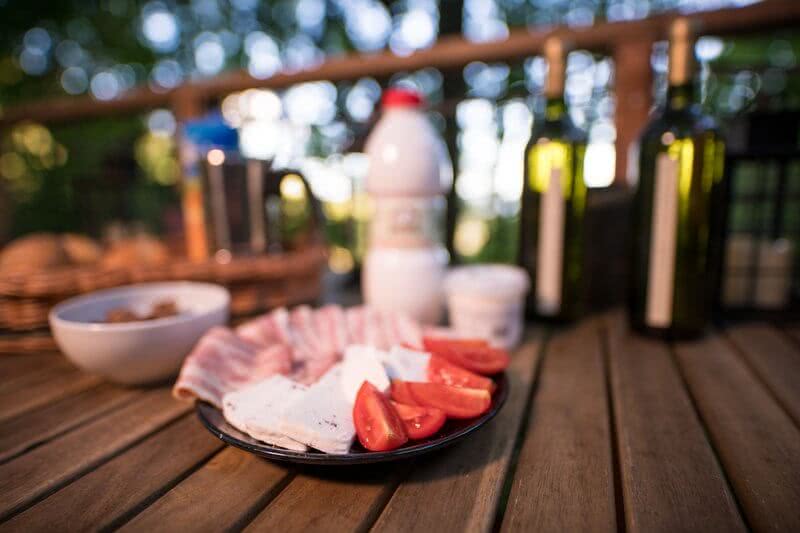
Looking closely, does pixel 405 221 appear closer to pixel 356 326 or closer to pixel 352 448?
pixel 356 326

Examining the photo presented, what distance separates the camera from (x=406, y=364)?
59 centimetres

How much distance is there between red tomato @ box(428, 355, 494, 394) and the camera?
562mm

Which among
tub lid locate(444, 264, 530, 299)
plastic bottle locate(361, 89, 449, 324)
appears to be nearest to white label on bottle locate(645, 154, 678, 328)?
tub lid locate(444, 264, 530, 299)

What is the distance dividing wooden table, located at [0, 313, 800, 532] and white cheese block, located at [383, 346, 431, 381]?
3.7 inches

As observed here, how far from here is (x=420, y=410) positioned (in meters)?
0.51

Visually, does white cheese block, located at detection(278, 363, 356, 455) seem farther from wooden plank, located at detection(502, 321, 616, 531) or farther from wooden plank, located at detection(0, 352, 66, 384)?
wooden plank, located at detection(0, 352, 66, 384)

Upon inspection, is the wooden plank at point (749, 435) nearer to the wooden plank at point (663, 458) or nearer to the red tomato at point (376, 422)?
the wooden plank at point (663, 458)

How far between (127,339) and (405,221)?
51 centimetres

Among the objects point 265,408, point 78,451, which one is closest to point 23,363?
point 78,451

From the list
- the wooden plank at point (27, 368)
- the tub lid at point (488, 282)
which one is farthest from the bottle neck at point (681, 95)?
the wooden plank at point (27, 368)

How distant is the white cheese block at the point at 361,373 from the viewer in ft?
1.75

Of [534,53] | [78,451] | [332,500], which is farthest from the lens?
[534,53]

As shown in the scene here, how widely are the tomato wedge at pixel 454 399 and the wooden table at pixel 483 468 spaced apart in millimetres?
52

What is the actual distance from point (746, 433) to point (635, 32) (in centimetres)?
→ 106
